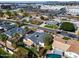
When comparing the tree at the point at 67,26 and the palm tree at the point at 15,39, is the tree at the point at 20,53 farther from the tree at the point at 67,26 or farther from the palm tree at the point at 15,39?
the tree at the point at 67,26

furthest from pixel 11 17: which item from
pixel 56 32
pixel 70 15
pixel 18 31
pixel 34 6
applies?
pixel 70 15

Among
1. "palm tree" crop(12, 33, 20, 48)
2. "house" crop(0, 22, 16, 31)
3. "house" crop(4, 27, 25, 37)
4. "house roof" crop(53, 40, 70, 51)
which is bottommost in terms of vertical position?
"house roof" crop(53, 40, 70, 51)

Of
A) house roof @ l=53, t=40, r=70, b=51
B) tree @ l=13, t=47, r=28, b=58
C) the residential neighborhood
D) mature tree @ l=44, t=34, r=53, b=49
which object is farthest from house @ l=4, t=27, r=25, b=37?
house roof @ l=53, t=40, r=70, b=51

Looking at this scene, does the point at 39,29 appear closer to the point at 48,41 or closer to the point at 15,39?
the point at 48,41

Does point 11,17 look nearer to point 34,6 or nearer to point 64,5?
point 34,6

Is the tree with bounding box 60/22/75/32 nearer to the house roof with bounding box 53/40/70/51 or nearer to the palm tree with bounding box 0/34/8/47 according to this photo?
the house roof with bounding box 53/40/70/51

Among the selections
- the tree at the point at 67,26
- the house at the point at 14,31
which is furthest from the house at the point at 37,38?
the tree at the point at 67,26

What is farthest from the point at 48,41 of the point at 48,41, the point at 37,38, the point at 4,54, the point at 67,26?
the point at 4,54

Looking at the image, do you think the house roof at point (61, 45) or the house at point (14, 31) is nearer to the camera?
the house roof at point (61, 45)

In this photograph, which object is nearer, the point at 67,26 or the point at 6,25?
the point at 67,26
